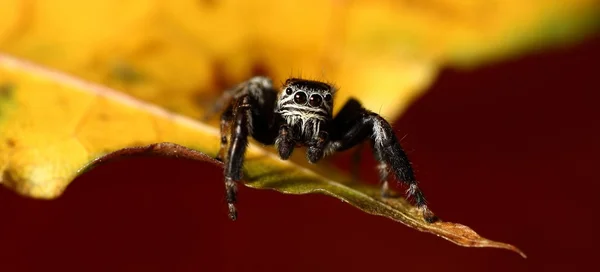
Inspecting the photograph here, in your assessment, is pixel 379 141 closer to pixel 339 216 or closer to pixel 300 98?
pixel 300 98

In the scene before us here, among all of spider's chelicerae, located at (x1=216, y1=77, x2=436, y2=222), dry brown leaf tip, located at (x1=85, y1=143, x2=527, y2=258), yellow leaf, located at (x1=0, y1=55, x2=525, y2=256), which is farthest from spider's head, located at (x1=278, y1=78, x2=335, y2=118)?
dry brown leaf tip, located at (x1=85, y1=143, x2=527, y2=258)

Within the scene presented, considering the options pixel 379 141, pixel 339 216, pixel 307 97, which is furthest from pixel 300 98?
pixel 339 216

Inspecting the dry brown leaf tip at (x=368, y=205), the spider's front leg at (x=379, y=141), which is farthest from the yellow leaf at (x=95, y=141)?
the spider's front leg at (x=379, y=141)

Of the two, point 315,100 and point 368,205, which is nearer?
point 368,205

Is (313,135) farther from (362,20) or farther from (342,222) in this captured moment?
(342,222)

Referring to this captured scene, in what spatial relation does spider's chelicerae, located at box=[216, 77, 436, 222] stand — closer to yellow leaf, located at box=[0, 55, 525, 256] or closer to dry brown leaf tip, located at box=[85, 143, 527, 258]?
yellow leaf, located at box=[0, 55, 525, 256]

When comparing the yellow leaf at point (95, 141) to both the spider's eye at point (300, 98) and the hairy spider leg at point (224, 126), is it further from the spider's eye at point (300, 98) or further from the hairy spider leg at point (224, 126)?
the spider's eye at point (300, 98)
